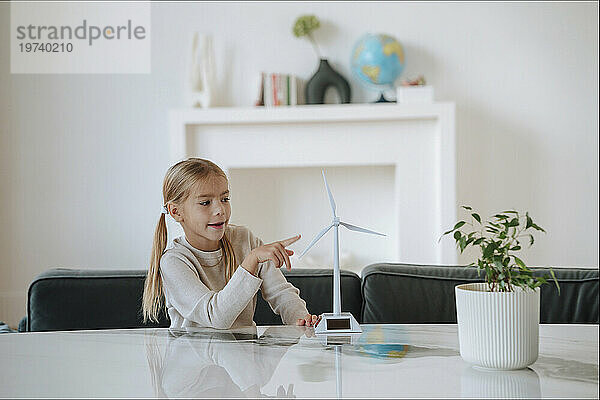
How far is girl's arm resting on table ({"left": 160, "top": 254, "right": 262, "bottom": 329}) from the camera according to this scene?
1.63m

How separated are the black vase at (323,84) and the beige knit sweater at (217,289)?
8.47ft

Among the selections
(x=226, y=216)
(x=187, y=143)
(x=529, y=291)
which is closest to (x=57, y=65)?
(x=187, y=143)

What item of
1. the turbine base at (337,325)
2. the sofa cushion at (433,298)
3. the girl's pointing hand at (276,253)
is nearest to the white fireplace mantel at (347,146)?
the sofa cushion at (433,298)

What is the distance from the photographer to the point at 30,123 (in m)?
4.74

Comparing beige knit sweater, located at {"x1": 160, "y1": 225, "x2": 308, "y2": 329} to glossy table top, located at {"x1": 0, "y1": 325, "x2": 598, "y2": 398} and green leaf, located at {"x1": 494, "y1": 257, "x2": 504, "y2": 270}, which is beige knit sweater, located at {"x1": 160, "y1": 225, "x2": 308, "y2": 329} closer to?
glossy table top, located at {"x1": 0, "y1": 325, "x2": 598, "y2": 398}

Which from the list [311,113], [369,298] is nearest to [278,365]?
[369,298]

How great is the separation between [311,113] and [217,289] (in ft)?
8.44

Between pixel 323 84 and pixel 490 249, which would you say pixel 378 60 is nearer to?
pixel 323 84

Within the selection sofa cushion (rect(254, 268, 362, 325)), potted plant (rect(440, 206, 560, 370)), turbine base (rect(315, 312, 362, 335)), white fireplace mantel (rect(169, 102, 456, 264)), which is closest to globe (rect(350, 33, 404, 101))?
white fireplace mantel (rect(169, 102, 456, 264))

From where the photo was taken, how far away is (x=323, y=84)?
14.9 feet

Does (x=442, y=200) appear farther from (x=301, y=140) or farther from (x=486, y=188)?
(x=301, y=140)

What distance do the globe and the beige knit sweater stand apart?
2619 millimetres

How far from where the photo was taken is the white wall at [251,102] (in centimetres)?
464

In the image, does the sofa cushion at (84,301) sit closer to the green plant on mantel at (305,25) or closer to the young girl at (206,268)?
the young girl at (206,268)
